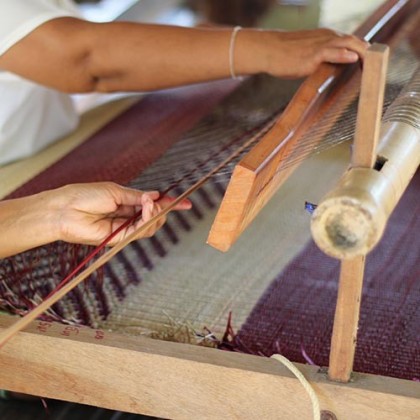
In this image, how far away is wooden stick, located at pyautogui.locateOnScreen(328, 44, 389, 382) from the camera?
849 millimetres

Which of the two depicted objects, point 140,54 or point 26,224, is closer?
point 26,224

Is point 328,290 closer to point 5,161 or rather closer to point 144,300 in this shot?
point 144,300

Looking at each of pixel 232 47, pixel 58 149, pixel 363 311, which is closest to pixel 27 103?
pixel 58 149

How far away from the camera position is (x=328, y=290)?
149 cm

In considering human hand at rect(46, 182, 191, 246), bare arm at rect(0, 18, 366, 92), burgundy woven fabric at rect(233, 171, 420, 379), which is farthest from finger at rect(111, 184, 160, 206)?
bare arm at rect(0, 18, 366, 92)

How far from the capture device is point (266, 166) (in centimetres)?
104

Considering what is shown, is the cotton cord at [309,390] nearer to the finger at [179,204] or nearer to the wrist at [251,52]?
the finger at [179,204]

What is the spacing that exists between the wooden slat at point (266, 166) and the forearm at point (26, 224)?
10.7 inches

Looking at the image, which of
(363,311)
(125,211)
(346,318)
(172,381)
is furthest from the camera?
(363,311)

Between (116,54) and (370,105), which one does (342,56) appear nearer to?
(116,54)

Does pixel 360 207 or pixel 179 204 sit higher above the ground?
pixel 360 207

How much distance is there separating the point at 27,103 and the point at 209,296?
670mm

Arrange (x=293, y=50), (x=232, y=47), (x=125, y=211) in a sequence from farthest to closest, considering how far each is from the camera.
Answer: (x=232, y=47) → (x=293, y=50) → (x=125, y=211)

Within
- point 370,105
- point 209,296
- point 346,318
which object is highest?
point 370,105
